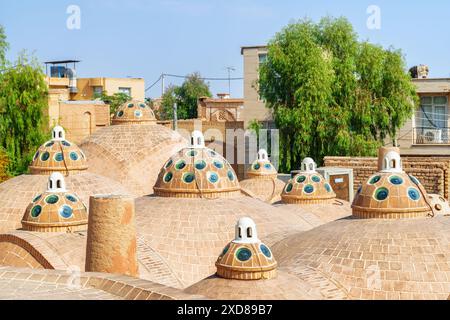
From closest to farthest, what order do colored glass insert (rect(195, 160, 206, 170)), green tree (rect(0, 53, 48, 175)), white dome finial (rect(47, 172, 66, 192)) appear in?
white dome finial (rect(47, 172, 66, 192)) → colored glass insert (rect(195, 160, 206, 170)) → green tree (rect(0, 53, 48, 175))

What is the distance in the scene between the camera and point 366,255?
11023mm

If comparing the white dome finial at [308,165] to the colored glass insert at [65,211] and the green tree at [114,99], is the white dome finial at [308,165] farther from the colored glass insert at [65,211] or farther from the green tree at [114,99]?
the green tree at [114,99]

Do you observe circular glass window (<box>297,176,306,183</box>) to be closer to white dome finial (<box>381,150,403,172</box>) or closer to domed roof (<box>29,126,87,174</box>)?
domed roof (<box>29,126,87,174</box>)

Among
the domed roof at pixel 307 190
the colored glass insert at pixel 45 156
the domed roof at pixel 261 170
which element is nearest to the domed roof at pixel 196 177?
the colored glass insert at pixel 45 156

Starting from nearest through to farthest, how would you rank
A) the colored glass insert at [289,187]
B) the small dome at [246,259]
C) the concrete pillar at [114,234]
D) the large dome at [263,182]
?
the small dome at [246,259], the concrete pillar at [114,234], the colored glass insert at [289,187], the large dome at [263,182]

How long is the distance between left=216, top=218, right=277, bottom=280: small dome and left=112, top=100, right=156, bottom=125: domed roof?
33.1ft

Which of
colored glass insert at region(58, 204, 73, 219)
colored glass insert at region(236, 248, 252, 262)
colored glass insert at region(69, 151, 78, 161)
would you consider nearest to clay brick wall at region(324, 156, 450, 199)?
colored glass insert at region(69, 151, 78, 161)

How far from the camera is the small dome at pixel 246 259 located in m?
10.0

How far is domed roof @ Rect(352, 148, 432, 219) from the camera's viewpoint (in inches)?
464

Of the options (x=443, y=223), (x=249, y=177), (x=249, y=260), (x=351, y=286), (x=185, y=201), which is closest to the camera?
(x=249, y=260)

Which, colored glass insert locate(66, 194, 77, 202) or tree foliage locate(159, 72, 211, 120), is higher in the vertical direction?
tree foliage locate(159, 72, 211, 120)

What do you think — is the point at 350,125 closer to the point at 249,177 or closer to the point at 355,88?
the point at 355,88
